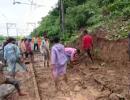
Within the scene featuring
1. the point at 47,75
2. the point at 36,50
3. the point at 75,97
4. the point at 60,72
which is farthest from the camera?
the point at 36,50

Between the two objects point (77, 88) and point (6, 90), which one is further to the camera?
point (77, 88)

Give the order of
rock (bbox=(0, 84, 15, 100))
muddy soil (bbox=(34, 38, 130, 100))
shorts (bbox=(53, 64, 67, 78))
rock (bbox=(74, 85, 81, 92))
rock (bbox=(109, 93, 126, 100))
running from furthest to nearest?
1. rock (bbox=(74, 85, 81, 92))
2. shorts (bbox=(53, 64, 67, 78))
3. muddy soil (bbox=(34, 38, 130, 100))
4. rock (bbox=(0, 84, 15, 100))
5. rock (bbox=(109, 93, 126, 100))

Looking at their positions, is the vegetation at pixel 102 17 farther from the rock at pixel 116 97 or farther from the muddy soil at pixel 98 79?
the rock at pixel 116 97

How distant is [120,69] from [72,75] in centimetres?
214

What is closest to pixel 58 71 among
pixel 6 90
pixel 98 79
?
pixel 6 90

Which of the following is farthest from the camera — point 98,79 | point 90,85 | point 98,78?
point 98,78

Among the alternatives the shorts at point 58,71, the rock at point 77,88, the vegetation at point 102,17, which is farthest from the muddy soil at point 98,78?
the vegetation at point 102,17

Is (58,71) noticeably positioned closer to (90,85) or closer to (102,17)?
(90,85)

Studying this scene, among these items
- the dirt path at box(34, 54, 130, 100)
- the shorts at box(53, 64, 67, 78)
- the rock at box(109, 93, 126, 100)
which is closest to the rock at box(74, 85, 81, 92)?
the dirt path at box(34, 54, 130, 100)

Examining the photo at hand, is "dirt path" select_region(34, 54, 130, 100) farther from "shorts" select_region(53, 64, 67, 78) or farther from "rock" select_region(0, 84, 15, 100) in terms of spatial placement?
"rock" select_region(0, 84, 15, 100)

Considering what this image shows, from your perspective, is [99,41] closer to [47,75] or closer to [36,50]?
[47,75]

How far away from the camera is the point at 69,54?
46.9 ft

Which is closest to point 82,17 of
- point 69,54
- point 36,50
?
point 36,50

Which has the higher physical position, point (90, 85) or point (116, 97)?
point (116, 97)
